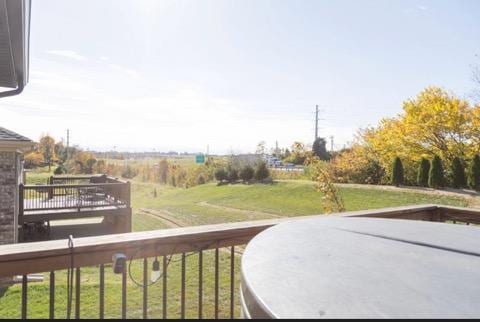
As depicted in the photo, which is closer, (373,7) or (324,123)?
(373,7)

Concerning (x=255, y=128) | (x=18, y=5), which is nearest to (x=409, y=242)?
(x=18, y=5)

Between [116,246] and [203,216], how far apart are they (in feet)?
35.2

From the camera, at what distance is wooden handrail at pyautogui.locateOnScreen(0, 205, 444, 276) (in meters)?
1.39

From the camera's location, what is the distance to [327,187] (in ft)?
23.8

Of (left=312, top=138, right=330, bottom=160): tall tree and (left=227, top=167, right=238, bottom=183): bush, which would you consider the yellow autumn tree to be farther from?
(left=312, top=138, right=330, bottom=160): tall tree

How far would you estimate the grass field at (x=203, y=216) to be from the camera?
4.91 metres

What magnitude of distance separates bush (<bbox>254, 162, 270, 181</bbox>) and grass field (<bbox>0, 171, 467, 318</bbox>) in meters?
1.40

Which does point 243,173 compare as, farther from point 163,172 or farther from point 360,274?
point 360,274

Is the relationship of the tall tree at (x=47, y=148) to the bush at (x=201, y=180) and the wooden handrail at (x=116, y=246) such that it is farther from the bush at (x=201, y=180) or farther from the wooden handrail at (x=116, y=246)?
the wooden handrail at (x=116, y=246)

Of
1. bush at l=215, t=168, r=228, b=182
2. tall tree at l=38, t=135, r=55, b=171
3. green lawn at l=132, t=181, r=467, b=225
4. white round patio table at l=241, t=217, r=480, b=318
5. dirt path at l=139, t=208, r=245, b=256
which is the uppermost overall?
tall tree at l=38, t=135, r=55, b=171

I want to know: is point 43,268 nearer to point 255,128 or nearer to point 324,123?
point 324,123

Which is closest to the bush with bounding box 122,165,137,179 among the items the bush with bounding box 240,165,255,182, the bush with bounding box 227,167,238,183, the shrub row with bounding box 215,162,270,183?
the shrub row with bounding box 215,162,270,183

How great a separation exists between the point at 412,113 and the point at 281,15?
28.9ft

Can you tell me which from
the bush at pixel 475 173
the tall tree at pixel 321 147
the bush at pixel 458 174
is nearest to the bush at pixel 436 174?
the bush at pixel 458 174
